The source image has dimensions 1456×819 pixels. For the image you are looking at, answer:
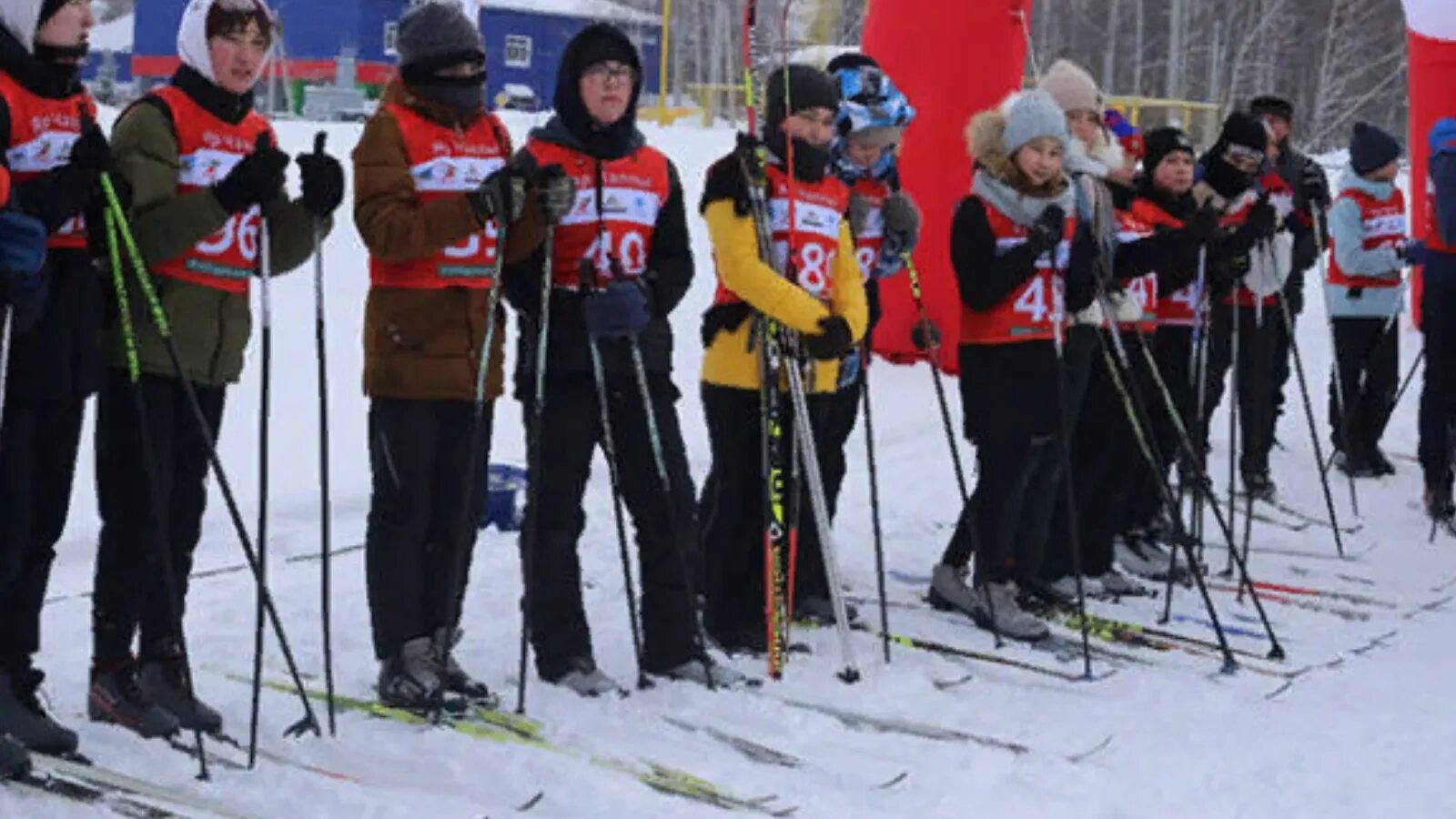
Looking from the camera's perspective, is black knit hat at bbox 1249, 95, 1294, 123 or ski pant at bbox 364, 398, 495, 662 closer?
ski pant at bbox 364, 398, 495, 662

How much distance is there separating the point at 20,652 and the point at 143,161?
1178 mm

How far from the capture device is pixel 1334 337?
31.7ft

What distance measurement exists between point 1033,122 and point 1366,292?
14.3ft

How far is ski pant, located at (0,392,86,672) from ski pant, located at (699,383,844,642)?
201 cm

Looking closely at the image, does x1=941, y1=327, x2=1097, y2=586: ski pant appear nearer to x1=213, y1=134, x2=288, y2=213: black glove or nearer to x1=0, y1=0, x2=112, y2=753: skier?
x1=213, y1=134, x2=288, y2=213: black glove

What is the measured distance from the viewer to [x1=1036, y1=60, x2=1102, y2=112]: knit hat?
663cm

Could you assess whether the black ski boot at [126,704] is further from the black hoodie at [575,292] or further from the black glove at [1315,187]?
the black glove at [1315,187]

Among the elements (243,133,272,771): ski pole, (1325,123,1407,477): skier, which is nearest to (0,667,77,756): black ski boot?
(243,133,272,771): ski pole

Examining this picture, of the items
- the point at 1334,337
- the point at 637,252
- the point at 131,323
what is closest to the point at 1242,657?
the point at 637,252

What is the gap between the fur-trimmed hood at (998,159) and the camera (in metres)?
5.90

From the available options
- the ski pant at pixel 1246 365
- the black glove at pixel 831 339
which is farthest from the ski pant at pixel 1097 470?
the black glove at pixel 831 339

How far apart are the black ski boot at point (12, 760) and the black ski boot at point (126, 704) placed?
1.43ft

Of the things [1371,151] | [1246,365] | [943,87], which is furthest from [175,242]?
[943,87]

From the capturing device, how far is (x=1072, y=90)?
6.64m
